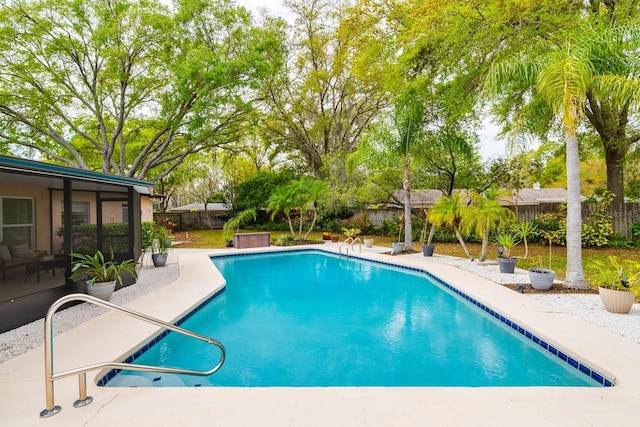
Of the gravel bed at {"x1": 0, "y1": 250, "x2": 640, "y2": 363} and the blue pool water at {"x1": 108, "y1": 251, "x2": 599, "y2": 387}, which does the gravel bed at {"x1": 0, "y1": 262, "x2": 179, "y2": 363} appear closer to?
the gravel bed at {"x1": 0, "y1": 250, "x2": 640, "y2": 363}

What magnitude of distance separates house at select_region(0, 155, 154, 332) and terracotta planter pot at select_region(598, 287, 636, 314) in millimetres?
8245

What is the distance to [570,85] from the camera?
18.7 ft

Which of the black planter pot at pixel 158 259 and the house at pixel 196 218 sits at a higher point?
the house at pixel 196 218

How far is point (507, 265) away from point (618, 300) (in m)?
3.19

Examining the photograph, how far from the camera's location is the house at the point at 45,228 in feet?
16.7

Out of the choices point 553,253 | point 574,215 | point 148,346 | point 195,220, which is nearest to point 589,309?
point 574,215

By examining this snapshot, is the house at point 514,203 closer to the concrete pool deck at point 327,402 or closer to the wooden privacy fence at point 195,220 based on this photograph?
the concrete pool deck at point 327,402

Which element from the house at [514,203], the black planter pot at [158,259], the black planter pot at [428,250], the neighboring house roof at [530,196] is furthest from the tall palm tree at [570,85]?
the neighboring house roof at [530,196]

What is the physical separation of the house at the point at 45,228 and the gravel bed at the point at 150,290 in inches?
13.8

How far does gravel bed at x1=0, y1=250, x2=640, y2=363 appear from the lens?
4215mm

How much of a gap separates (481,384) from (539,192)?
27648 mm

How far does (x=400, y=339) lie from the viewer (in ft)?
16.5

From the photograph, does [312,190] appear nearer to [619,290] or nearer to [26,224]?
[26,224]

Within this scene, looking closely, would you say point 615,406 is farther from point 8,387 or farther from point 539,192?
point 539,192
